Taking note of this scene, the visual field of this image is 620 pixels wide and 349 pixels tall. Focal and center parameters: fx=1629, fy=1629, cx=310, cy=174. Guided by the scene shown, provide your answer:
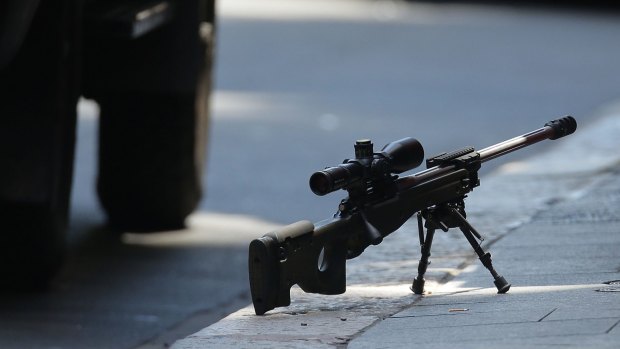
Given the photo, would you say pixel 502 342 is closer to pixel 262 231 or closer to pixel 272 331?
pixel 272 331

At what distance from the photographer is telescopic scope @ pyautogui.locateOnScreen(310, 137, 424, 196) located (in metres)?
4.45

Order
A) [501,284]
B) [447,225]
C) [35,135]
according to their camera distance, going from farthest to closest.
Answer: [35,135]
[447,225]
[501,284]

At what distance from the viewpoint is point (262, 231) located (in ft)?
25.7

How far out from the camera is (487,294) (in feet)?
16.0

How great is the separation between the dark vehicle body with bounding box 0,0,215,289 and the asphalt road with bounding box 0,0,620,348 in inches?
8.6

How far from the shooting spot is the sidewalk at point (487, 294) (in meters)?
4.23

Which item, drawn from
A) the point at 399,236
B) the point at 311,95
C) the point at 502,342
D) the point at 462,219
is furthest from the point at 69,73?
the point at 311,95

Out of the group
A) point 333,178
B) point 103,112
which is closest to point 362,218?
point 333,178

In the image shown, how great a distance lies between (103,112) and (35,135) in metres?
1.62

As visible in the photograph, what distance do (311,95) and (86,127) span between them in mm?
2666

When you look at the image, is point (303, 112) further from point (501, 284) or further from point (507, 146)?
point (501, 284)

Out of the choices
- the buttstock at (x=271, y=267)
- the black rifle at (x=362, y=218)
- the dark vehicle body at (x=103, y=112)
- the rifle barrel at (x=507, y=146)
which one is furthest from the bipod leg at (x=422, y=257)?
the dark vehicle body at (x=103, y=112)

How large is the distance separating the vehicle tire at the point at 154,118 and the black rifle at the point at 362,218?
267 cm

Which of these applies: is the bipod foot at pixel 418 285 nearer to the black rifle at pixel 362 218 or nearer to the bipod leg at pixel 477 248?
the black rifle at pixel 362 218
